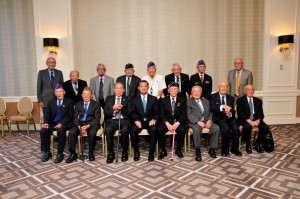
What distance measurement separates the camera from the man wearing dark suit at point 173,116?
440cm

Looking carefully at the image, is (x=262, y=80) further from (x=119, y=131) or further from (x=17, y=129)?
(x=17, y=129)

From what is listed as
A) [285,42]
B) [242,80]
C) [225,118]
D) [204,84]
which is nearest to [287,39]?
[285,42]

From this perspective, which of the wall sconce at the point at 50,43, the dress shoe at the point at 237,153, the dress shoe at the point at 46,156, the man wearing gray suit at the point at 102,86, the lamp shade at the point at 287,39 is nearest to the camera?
the dress shoe at the point at 46,156

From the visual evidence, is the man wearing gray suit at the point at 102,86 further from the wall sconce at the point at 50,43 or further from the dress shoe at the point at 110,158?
the wall sconce at the point at 50,43

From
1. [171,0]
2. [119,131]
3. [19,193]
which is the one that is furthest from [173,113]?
[171,0]

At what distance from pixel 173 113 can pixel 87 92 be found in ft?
4.80

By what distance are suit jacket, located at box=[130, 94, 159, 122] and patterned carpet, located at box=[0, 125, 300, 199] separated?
0.64m

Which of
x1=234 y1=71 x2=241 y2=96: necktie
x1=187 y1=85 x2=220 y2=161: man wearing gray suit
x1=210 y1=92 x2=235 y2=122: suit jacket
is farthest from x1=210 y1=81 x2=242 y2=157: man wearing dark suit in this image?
x1=234 y1=71 x2=241 y2=96: necktie

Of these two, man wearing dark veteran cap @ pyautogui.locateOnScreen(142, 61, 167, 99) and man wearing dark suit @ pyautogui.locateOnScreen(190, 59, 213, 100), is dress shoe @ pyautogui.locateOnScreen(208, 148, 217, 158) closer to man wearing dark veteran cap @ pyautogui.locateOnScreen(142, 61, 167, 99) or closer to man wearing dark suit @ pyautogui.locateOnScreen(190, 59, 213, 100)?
man wearing dark suit @ pyautogui.locateOnScreen(190, 59, 213, 100)

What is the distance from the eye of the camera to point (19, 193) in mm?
3113

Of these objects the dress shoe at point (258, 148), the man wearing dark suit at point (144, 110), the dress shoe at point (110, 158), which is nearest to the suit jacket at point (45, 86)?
the man wearing dark suit at point (144, 110)

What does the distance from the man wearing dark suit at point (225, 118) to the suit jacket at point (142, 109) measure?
995 millimetres

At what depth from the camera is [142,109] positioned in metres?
4.51

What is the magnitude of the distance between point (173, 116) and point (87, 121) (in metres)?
1.42
